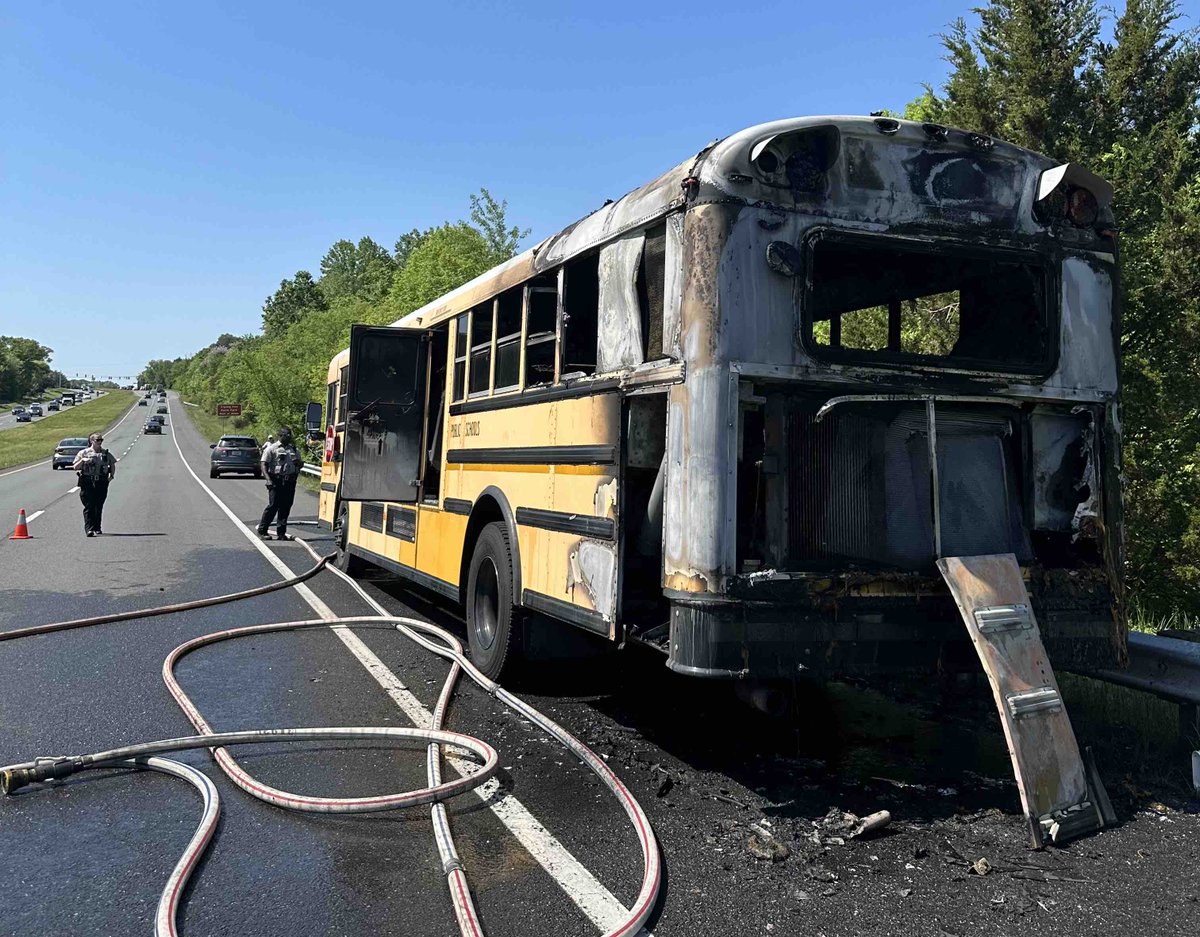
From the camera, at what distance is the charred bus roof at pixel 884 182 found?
4070 millimetres

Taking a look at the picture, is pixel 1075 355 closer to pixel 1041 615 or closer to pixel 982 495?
pixel 982 495

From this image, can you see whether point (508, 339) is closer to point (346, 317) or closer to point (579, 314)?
point (579, 314)

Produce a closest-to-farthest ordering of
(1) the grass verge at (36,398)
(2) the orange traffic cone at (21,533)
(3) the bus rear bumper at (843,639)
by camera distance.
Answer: (3) the bus rear bumper at (843,639) → (2) the orange traffic cone at (21,533) → (1) the grass verge at (36,398)

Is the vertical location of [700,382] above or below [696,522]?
above

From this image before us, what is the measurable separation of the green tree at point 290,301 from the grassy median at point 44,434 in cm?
2091

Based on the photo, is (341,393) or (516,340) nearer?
(516,340)

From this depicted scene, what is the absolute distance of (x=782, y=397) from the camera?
4121mm

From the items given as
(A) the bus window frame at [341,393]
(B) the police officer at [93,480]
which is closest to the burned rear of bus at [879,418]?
(A) the bus window frame at [341,393]

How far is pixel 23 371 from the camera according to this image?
144 m

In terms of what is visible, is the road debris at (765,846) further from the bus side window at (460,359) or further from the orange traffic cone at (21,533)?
the orange traffic cone at (21,533)

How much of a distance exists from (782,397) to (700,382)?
0.42 m

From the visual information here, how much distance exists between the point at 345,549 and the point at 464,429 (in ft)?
14.5

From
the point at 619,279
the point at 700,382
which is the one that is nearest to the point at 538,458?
the point at 619,279

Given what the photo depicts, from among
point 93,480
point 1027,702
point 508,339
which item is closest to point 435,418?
point 508,339
